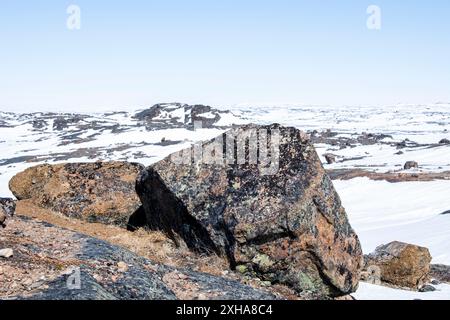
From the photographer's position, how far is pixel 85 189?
15023 millimetres

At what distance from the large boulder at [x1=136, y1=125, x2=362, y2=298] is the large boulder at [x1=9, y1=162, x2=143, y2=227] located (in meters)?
2.68

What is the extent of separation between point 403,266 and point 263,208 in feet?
20.1

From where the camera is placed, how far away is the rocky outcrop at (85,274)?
662cm

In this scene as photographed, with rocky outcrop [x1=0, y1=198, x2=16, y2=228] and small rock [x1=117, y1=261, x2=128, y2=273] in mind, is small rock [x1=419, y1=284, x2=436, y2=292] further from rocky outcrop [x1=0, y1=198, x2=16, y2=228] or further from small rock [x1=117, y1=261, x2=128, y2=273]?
rocky outcrop [x1=0, y1=198, x2=16, y2=228]

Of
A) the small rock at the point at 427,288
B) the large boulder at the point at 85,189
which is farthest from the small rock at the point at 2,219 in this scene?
the small rock at the point at 427,288

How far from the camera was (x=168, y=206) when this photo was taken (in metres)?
11.5

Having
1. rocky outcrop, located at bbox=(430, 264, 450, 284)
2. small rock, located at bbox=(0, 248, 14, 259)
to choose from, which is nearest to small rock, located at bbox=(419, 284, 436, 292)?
rocky outcrop, located at bbox=(430, 264, 450, 284)

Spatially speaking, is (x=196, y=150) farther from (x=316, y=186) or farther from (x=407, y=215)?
(x=407, y=215)

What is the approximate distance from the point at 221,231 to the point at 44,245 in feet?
11.8

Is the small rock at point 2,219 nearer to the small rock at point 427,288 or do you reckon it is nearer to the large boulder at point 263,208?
the large boulder at point 263,208

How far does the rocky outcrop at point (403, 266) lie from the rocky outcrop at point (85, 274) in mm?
6265

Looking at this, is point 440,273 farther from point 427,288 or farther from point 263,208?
point 263,208

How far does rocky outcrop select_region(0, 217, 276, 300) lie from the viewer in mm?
6617
